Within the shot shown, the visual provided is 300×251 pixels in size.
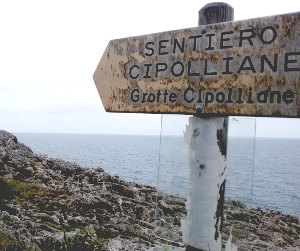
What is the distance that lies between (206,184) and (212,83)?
66 centimetres

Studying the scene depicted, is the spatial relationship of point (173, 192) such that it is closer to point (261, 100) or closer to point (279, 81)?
point (261, 100)

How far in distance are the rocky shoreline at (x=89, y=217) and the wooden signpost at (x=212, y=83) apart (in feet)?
0.56

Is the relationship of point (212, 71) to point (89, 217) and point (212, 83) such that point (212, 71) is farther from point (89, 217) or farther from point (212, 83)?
point (89, 217)

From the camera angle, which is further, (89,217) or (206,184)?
(89,217)

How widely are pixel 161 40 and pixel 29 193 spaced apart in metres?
9.91

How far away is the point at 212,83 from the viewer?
1706mm

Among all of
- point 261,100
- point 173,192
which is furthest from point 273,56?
point 173,192

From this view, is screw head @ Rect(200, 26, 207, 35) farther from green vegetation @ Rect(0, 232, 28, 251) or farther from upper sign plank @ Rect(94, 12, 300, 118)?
green vegetation @ Rect(0, 232, 28, 251)

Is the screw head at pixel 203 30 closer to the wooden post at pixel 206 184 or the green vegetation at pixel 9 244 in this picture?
the wooden post at pixel 206 184

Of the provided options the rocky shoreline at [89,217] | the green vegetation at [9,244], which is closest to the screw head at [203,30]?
the rocky shoreline at [89,217]

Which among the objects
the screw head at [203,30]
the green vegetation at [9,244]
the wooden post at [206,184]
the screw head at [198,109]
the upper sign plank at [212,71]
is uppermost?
the screw head at [203,30]

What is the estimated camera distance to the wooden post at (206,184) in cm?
169

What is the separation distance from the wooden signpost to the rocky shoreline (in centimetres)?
17

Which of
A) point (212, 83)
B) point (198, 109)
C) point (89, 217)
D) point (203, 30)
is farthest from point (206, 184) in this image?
point (89, 217)
